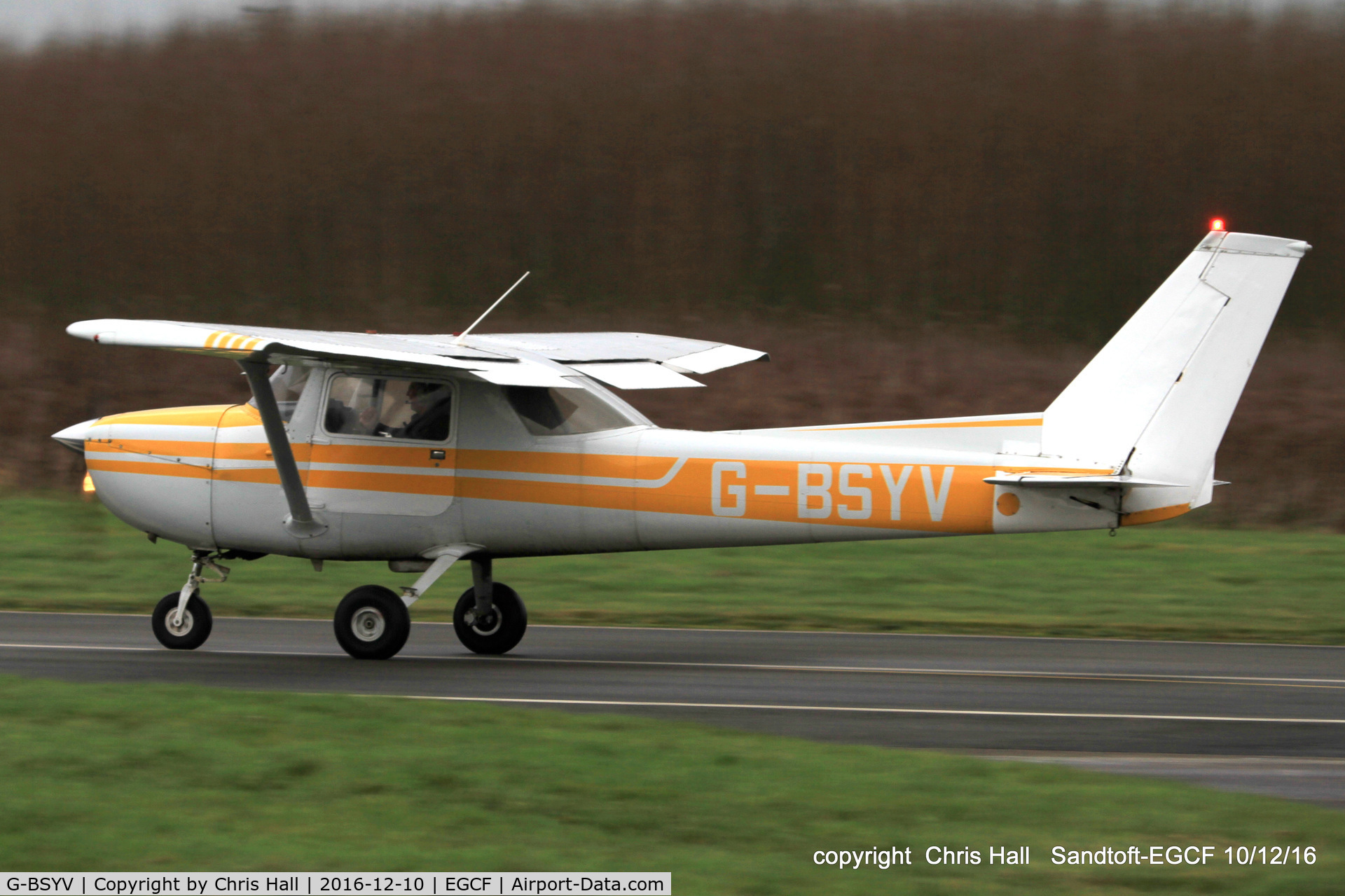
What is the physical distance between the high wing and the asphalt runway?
2.20 m

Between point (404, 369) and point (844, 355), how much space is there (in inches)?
692

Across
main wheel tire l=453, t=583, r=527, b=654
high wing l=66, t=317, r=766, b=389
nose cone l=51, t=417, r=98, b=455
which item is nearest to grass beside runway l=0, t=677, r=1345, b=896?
high wing l=66, t=317, r=766, b=389

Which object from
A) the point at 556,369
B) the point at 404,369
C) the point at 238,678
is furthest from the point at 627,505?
the point at 238,678

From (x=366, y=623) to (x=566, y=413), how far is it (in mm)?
2222

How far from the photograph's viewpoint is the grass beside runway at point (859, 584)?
14.5 m

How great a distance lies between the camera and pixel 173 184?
3775cm

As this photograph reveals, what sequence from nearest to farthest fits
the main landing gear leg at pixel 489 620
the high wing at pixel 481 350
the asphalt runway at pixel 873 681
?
1. the asphalt runway at pixel 873 681
2. the high wing at pixel 481 350
3. the main landing gear leg at pixel 489 620

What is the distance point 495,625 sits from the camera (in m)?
12.1

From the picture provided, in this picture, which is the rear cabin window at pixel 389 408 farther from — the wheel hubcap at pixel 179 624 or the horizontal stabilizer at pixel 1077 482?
the horizontal stabilizer at pixel 1077 482

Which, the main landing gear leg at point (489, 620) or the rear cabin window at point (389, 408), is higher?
the rear cabin window at point (389, 408)

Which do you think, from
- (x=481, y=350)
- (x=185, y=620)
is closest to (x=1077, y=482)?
(x=481, y=350)

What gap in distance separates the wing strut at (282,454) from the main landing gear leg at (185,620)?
91 centimetres

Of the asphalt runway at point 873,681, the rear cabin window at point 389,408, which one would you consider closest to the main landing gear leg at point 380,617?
the asphalt runway at point 873,681

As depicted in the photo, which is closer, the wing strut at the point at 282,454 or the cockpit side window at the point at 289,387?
the wing strut at the point at 282,454
